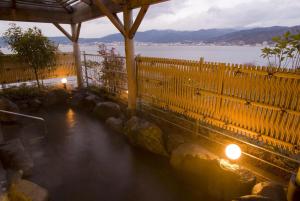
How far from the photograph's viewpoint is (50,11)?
9.44 metres

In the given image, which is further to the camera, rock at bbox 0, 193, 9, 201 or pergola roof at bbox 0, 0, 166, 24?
pergola roof at bbox 0, 0, 166, 24

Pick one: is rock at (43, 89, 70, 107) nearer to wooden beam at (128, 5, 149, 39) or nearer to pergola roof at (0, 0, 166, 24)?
pergola roof at (0, 0, 166, 24)

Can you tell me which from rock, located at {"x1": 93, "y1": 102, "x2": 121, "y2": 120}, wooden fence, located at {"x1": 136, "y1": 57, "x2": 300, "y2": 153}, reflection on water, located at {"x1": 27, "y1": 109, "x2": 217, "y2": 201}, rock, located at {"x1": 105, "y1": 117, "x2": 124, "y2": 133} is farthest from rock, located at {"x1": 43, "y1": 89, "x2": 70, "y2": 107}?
wooden fence, located at {"x1": 136, "y1": 57, "x2": 300, "y2": 153}

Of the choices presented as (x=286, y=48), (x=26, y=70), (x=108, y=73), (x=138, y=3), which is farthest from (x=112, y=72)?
(x=286, y=48)

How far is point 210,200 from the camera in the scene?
12.3ft

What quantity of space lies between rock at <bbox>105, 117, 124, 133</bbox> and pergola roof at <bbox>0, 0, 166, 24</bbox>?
3957 millimetres

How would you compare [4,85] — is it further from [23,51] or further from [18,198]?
[18,198]

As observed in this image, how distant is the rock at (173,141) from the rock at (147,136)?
0.44 feet

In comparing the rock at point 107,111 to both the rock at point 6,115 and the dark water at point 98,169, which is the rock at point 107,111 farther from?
the rock at point 6,115

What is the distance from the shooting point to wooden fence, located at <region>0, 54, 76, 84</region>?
386 inches

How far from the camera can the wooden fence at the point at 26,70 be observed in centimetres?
980


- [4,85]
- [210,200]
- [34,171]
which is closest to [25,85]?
[4,85]

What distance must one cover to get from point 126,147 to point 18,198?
2.76 meters

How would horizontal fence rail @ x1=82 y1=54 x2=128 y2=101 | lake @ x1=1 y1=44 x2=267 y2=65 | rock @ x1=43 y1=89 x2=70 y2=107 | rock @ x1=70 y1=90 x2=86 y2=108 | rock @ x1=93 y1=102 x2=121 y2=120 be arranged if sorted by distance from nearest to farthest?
rock @ x1=93 y1=102 x2=121 y2=120
horizontal fence rail @ x1=82 y1=54 x2=128 y2=101
rock @ x1=70 y1=90 x2=86 y2=108
rock @ x1=43 y1=89 x2=70 y2=107
lake @ x1=1 y1=44 x2=267 y2=65
